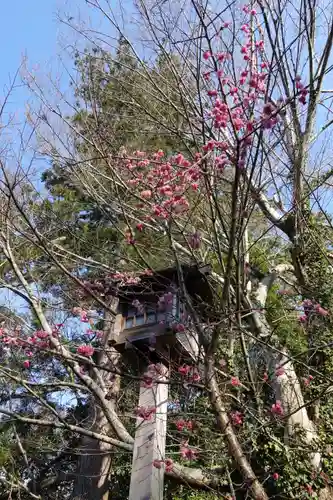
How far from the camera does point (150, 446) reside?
2.44m

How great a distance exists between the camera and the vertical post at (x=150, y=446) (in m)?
2.31

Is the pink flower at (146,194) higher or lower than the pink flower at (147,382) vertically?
higher

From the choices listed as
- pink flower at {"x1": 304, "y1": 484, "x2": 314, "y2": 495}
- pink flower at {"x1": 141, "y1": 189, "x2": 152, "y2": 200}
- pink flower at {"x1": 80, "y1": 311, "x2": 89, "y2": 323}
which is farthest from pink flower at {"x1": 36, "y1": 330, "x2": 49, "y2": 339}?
pink flower at {"x1": 304, "y1": 484, "x2": 314, "y2": 495}

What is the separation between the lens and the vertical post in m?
2.31

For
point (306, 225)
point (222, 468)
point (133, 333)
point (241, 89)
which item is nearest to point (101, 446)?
point (222, 468)

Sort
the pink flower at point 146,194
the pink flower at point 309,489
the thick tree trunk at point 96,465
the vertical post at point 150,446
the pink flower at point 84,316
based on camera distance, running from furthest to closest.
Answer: the thick tree trunk at point 96,465, the pink flower at point 84,316, the pink flower at point 309,489, the pink flower at point 146,194, the vertical post at point 150,446

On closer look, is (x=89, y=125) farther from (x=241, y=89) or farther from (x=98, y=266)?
(x=241, y=89)

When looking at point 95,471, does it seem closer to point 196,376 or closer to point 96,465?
point 96,465

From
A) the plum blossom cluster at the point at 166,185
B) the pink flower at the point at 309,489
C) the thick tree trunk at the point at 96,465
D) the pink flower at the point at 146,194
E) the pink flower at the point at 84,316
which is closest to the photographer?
the plum blossom cluster at the point at 166,185

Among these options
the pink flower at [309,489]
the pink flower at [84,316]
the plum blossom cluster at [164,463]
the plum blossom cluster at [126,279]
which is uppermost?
the plum blossom cluster at [126,279]

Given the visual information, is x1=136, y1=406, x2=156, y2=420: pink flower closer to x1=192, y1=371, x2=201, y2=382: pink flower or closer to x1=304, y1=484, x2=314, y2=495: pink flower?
x1=192, y1=371, x2=201, y2=382: pink flower

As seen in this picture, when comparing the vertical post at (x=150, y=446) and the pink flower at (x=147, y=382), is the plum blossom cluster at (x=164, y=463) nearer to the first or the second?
the vertical post at (x=150, y=446)

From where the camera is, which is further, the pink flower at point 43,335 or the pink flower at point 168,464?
the pink flower at point 43,335

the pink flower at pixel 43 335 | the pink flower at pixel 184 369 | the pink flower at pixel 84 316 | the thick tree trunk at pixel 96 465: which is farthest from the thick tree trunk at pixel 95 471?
the pink flower at pixel 184 369
